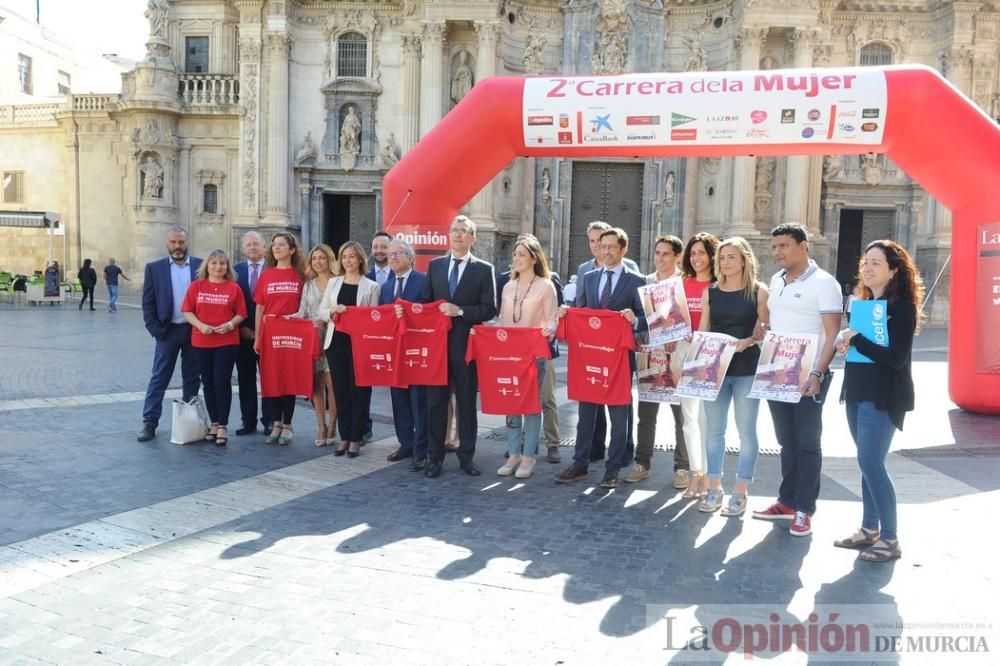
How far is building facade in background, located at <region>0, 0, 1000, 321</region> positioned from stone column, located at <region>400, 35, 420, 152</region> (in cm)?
7

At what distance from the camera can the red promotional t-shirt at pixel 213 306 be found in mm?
7863

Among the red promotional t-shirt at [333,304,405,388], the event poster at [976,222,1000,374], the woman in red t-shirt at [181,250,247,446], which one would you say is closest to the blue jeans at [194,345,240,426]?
the woman in red t-shirt at [181,250,247,446]

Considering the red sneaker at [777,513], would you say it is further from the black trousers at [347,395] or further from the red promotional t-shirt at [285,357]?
the red promotional t-shirt at [285,357]

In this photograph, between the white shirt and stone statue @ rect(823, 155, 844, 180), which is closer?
the white shirt

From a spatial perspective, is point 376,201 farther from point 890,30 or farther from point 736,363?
point 736,363

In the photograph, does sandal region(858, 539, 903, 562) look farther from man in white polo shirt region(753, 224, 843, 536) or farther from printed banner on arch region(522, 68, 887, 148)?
printed banner on arch region(522, 68, 887, 148)

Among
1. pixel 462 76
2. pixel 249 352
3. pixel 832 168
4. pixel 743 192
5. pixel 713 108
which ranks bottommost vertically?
pixel 249 352

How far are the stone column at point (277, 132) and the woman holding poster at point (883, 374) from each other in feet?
76.0

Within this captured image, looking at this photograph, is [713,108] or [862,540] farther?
[713,108]

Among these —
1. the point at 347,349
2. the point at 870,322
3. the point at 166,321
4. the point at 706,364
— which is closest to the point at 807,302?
the point at 870,322

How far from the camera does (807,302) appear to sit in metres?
5.40

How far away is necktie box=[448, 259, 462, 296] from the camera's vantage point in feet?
23.0

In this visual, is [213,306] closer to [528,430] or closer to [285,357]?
[285,357]

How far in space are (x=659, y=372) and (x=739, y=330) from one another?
99cm
